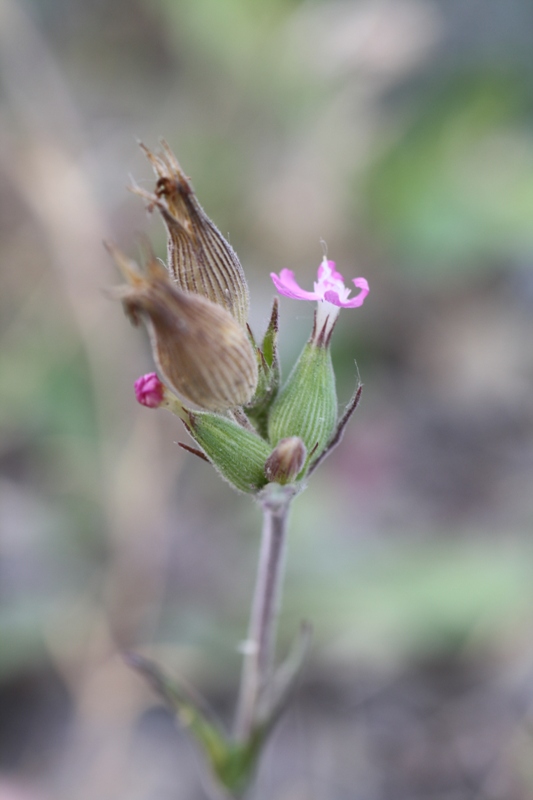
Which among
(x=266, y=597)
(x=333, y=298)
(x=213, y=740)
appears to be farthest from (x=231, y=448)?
(x=213, y=740)

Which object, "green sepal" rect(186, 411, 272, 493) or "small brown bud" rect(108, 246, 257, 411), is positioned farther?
"green sepal" rect(186, 411, 272, 493)

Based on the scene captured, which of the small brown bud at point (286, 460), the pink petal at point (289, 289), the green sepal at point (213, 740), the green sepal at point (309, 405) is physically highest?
the pink petal at point (289, 289)

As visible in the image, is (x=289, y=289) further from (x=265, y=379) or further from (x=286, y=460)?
(x=286, y=460)

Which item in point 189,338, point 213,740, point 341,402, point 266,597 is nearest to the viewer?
point 189,338

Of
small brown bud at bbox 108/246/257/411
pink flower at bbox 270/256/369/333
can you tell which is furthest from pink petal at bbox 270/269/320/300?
small brown bud at bbox 108/246/257/411

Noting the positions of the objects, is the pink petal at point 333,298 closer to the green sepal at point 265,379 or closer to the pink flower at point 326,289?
the pink flower at point 326,289

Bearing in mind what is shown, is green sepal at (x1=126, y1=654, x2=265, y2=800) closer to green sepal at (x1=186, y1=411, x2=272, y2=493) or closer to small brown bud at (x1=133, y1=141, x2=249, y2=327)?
green sepal at (x1=186, y1=411, x2=272, y2=493)

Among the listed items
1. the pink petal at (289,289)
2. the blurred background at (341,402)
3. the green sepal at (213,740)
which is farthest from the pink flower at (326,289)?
the blurred background at (341,402)
